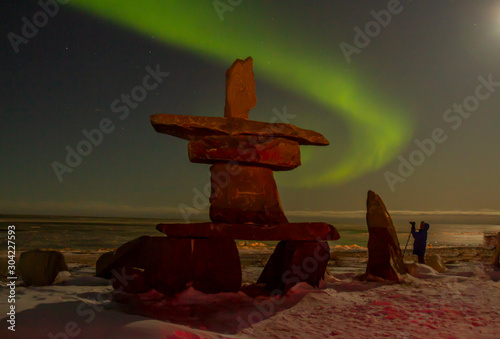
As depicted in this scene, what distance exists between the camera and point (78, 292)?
7.07 meters

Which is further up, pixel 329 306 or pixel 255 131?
pixel 255 131

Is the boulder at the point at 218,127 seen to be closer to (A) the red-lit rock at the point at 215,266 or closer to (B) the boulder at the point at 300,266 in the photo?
(A) the red-lit rock at the point at 215,266

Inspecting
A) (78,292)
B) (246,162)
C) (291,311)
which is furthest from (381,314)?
(78,292)

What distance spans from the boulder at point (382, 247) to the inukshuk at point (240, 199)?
1975 mm

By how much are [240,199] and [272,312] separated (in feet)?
7.45

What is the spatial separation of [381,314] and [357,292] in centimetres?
174

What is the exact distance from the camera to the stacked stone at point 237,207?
276 inches

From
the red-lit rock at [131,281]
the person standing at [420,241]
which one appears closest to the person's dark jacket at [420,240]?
the person standing at [420,241]

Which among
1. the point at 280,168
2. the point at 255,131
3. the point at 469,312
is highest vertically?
the point at 255,131

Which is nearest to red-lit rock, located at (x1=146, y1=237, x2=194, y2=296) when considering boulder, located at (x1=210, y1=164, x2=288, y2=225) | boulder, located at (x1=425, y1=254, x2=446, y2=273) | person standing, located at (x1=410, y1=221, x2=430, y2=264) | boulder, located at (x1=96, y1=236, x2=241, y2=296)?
boulder, located at (x1=96, y1=236, x2=241, y2=296)

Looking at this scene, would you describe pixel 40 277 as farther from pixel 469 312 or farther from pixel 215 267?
pixel 469 312

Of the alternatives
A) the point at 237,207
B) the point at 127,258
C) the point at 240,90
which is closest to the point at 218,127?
the point at 240,90

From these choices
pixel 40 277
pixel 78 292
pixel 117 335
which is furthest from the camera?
pixel 40 277

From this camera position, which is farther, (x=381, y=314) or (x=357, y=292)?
(x=357, y=292)
